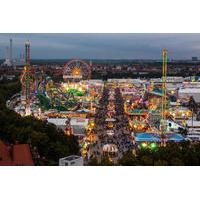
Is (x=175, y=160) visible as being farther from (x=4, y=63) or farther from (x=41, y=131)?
(x=4, y=63)

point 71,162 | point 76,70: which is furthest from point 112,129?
point 76,70

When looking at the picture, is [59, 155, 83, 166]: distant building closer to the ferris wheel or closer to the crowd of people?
the crowd of people

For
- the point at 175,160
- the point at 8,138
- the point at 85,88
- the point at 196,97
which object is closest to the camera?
the point at 175,160

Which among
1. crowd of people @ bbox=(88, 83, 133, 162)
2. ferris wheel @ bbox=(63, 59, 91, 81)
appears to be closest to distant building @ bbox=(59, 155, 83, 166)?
crowd of people @ bbox=(88, 83, 133, 162)

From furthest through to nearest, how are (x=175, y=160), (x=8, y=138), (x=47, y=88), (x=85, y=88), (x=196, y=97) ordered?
(x=85, y=88) < (x=196, y=97) < (x=47, y=88) < (x=8, y=138) < (x=175, y=160)

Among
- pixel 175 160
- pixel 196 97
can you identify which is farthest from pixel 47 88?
pixel 175 160

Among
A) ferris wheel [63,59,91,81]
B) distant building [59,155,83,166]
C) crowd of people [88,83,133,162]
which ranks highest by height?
ferris wheel [63,59,91,81]

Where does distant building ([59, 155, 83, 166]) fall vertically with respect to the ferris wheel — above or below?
below

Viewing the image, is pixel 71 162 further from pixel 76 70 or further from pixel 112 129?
pixel 76 70
